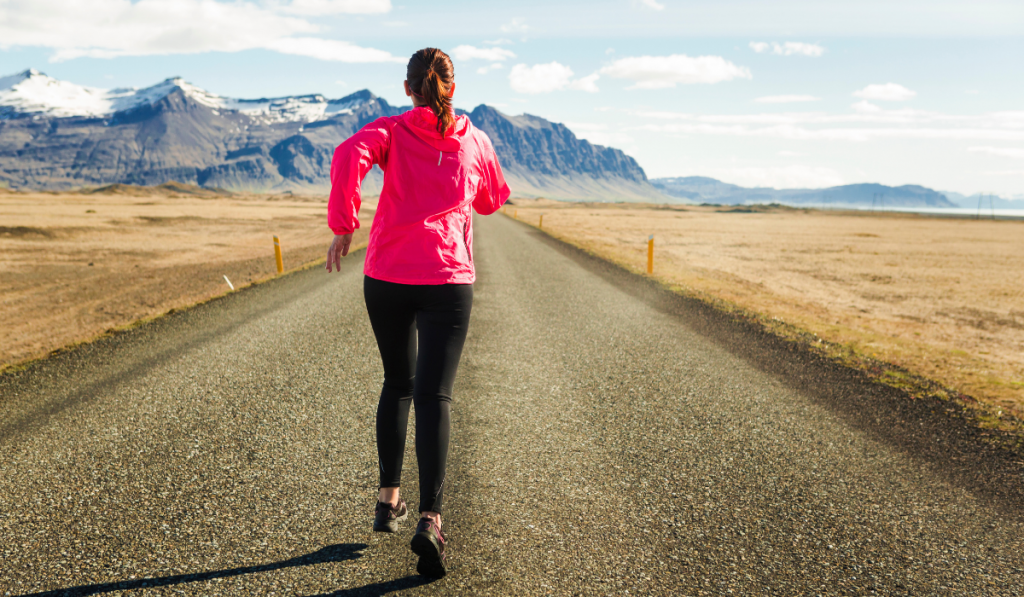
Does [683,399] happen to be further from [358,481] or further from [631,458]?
[358,481]

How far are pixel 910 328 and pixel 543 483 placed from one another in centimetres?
1343

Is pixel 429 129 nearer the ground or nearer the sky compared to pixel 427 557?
nearer the sky

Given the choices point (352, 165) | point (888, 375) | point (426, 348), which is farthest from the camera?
point (888, 375)

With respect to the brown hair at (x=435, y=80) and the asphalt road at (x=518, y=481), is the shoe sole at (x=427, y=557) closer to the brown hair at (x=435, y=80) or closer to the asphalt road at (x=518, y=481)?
the asphalt road at (x=518, y=481)

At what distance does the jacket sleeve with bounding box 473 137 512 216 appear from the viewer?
2.93 metres

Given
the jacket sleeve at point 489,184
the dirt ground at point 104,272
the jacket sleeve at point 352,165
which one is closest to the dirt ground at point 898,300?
the jacket sleeve at point 489,184

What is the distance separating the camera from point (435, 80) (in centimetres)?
260

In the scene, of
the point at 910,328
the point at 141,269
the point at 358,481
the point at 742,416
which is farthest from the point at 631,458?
the point at 141,269

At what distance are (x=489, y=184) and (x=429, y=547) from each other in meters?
1.89

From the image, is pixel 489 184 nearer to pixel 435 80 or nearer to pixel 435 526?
pixel 435 80

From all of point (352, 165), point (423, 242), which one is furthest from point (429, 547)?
point (352, 165)

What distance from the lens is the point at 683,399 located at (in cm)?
593

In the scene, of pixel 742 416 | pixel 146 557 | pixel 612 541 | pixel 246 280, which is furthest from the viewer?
pixel 246 280

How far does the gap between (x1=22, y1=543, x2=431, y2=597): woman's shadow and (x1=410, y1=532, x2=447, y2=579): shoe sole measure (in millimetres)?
78
